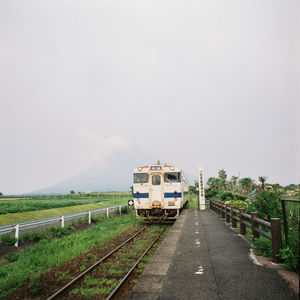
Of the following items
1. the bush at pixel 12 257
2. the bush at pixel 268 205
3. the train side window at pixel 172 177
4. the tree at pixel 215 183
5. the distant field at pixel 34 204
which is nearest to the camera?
the bush at pixel 12 257

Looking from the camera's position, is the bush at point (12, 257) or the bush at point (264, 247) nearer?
the bush at point (264, 247)

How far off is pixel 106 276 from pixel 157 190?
838 centimetres

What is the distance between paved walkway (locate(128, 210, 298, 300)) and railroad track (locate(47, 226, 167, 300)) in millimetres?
870

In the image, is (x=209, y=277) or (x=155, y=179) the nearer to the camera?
(x=209, y=277)

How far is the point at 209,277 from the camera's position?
15.9 ft

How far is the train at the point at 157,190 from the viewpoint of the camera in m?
14.4

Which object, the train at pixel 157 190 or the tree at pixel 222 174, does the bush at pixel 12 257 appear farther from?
the tree at pixel 222 174

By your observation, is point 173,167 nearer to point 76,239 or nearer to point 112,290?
point 76,239

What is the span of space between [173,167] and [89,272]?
926 centimetres

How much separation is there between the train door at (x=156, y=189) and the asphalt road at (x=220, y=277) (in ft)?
22.8

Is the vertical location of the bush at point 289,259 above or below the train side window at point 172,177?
below

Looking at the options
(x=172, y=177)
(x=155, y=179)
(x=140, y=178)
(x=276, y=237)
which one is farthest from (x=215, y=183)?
(x=276, y=237)

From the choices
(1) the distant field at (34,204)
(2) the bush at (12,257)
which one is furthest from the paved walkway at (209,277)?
(1) the distant field at (34,204)

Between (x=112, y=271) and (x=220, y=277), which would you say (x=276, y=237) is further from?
(x=112, y=271)
